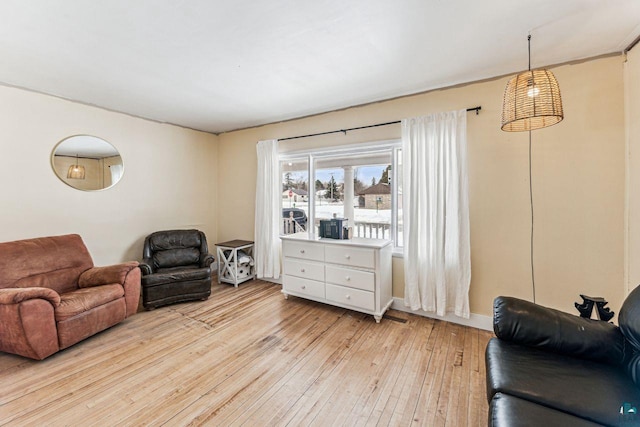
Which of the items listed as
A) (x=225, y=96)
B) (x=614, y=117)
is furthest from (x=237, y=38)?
(x=614, y=117)

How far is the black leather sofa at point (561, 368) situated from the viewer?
104 cm

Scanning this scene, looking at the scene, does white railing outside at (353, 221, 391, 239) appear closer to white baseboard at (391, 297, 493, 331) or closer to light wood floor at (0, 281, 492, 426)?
white baseboard at (391, 297, 493, 331)

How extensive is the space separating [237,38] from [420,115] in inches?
78.0

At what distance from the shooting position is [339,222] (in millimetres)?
3162

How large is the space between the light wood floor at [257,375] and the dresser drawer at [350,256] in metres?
0.62

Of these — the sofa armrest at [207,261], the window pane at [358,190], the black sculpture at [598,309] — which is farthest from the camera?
the sofa armrest at [207,261]

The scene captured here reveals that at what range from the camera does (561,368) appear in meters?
1.32

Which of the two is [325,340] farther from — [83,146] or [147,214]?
[83,146]

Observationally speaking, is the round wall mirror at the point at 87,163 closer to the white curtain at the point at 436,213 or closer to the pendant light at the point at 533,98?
the white curtain at the point at 436,213

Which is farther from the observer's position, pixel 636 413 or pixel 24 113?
pixel 24 113

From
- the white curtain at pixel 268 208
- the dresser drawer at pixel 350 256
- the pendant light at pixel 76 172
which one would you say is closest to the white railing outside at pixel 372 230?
the dresser drawer at pixel 350 256

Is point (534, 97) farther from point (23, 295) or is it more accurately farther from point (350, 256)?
point (23, 295)

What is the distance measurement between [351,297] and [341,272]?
11.5 inches

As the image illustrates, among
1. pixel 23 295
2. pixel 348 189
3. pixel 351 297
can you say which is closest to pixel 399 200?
pixel 348 189
